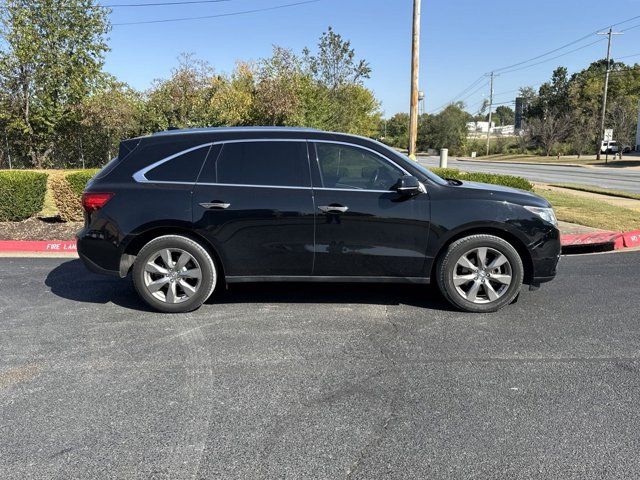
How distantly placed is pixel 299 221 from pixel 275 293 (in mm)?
1198

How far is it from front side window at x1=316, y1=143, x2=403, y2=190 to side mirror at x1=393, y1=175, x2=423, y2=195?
0.13m

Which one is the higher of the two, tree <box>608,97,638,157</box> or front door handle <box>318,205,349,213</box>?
tree <box>608,97,638,157</box>

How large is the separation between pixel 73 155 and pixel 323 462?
19.7 meters

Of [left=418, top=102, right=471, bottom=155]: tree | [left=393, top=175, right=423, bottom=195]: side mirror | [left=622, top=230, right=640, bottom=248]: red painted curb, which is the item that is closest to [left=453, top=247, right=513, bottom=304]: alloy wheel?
[left=393, top=175, right=423, bottom=195]: side mirror

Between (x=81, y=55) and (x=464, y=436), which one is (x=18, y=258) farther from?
(x=81, y=55)

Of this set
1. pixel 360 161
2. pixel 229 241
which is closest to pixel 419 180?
pixel 360 161

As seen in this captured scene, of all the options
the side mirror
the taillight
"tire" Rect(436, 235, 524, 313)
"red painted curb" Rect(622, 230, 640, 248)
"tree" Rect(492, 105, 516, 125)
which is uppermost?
"tree" Rect(492, 105, 516, 125)

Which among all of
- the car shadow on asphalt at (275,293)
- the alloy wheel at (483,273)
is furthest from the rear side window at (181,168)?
the alloy wheel at (483,273)

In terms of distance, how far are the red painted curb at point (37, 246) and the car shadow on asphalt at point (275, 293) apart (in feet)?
6.51

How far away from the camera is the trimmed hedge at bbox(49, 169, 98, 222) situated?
9.77 metres

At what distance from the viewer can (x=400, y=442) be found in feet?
9.68

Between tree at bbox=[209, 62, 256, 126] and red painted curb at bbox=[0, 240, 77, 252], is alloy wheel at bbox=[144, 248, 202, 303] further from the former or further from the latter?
tree at bbox=[209, 62, 256, 126]

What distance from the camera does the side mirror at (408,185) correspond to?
489 centimetres

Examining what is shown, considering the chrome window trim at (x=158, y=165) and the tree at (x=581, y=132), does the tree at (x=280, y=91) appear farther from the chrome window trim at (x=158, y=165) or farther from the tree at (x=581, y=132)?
the tree at (x=581, y=132)
